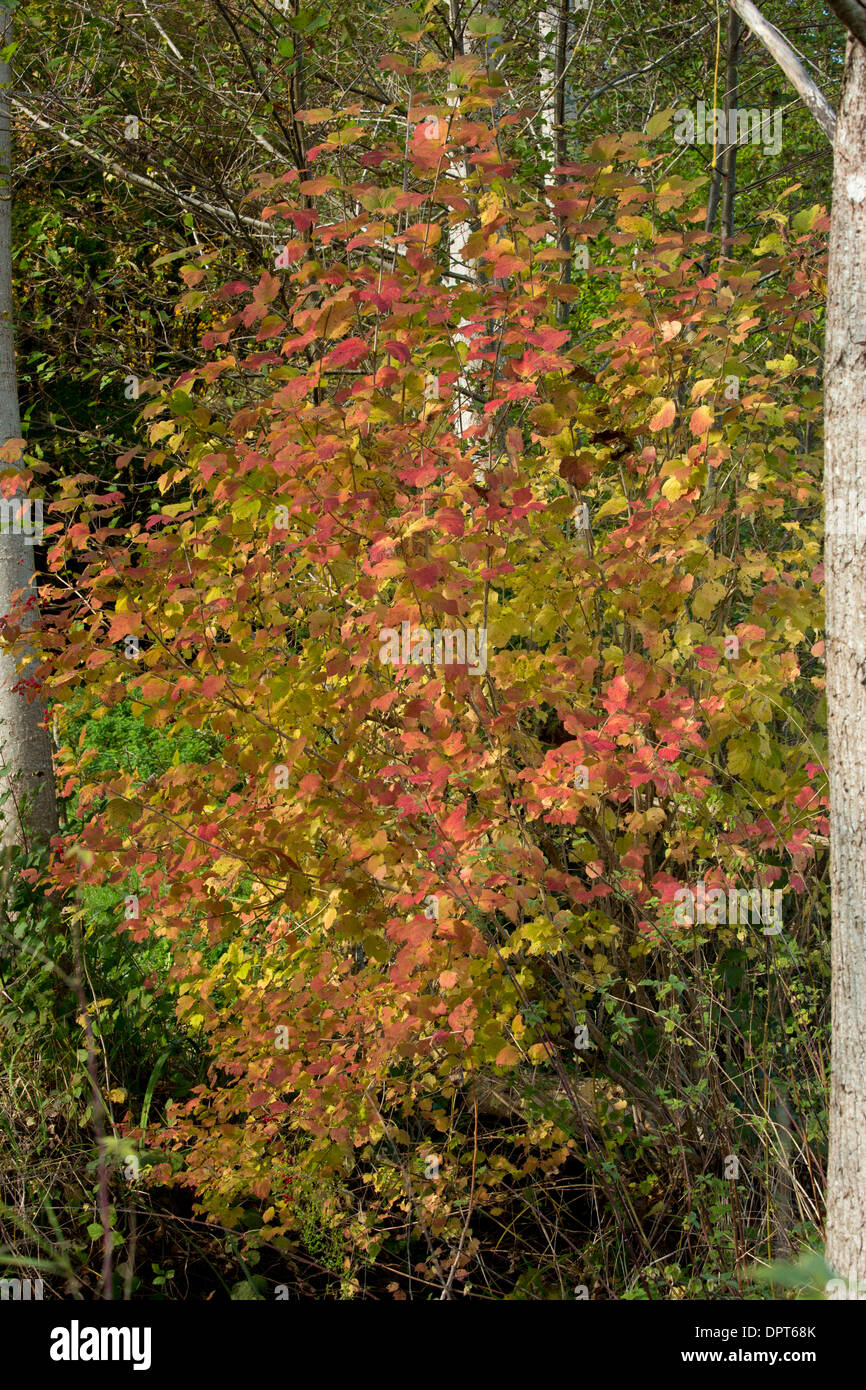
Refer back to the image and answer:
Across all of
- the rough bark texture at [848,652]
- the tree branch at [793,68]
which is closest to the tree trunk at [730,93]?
the tree branch at [793,68]

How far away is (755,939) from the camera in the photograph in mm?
2971

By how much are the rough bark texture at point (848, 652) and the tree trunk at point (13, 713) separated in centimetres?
350

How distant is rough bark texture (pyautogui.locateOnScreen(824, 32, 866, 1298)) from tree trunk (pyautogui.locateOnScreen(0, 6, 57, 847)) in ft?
11.5

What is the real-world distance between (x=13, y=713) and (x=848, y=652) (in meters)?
3.69

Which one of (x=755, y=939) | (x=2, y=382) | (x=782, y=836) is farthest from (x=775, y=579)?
(x=2, y=382)

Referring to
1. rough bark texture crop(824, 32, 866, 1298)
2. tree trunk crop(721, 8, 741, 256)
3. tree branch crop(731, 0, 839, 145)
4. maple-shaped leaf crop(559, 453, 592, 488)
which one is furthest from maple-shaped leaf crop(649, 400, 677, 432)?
tree trunk crop(721, 8, 741, 256)

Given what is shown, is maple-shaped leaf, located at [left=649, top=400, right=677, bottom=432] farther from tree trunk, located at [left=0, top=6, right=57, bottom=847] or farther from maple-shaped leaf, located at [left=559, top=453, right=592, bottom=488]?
tree trunk, located at [left=0, top=6, right=57, bottom=847]

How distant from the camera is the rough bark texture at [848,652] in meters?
1.73

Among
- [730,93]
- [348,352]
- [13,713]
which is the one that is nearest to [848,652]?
[348,352]

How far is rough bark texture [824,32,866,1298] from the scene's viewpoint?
1728 mm

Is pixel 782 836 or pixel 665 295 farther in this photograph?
pixel 665 295

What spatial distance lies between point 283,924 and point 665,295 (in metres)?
1.97

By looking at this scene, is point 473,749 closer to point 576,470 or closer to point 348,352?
point 576,470
